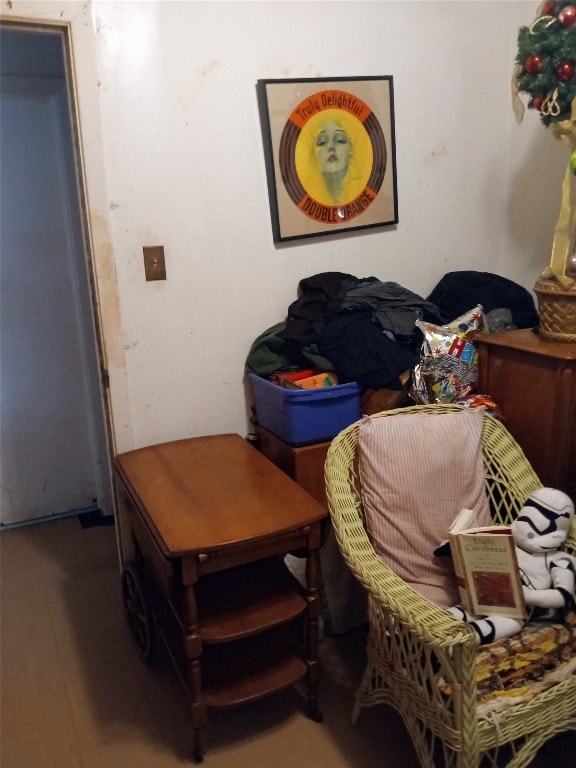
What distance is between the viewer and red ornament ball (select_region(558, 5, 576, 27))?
161 cm

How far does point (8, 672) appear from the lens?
6.48 feet

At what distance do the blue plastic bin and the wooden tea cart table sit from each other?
139 mm

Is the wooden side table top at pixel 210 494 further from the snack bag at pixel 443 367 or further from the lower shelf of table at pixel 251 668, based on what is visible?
the snack bag at pixel 443 367

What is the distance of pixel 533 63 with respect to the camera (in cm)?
171

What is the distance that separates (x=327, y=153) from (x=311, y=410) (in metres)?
0.88

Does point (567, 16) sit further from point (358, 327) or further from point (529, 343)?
point (358, 327)

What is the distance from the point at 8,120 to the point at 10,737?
2272mm

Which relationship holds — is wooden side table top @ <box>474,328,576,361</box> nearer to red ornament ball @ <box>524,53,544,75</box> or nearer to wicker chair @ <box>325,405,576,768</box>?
wicker chair @ <box>325,405,576,768</box>

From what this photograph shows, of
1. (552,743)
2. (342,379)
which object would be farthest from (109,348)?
(552,743)

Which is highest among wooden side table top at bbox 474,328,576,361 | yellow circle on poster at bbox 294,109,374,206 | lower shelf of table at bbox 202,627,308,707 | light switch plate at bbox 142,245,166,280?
yellow circle on poster at bbox 294,109,374,206

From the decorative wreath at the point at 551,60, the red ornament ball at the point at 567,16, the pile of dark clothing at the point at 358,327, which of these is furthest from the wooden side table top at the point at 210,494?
the red ornament ball at the point at 567,16

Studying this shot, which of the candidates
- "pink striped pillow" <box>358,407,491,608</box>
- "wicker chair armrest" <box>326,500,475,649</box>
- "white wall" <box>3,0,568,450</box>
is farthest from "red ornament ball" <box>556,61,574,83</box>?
"wicker chair armrest" <box>326,500,475,649</box>

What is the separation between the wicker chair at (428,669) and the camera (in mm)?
1282

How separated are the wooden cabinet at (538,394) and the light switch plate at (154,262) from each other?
1.05 meters
